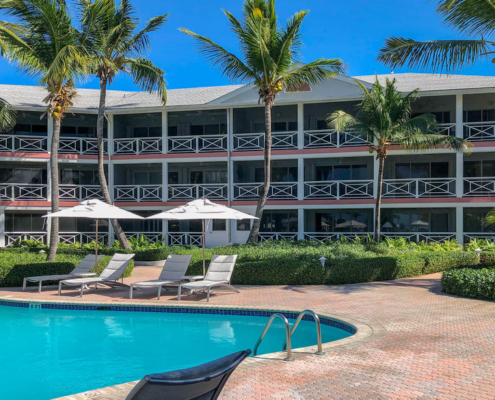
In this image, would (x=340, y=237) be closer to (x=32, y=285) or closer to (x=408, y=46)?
(x=408, y=46)

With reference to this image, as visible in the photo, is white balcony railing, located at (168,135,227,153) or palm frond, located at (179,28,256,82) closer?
palm frond, located at (179,28,256,82)

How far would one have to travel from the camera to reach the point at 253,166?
92.7 feet

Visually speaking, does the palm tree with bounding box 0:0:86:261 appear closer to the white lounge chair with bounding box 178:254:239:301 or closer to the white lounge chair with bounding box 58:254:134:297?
the white lounge chair with bounding box 58:254:134:297

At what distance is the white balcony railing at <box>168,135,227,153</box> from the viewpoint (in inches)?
1030

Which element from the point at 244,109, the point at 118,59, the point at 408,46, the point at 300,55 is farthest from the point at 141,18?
the point at 408,46

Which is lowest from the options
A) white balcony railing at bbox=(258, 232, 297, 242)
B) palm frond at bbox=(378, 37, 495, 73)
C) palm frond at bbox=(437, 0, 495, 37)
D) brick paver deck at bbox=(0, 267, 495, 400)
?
brick paver deck at bbox=(0, 267, 495, 400)

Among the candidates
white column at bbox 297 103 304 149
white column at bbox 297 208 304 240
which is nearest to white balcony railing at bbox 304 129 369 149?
white column at bbox 297 103 304 149

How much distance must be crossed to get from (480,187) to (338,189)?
6295 millimetres

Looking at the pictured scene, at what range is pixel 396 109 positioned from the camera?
69.4ft

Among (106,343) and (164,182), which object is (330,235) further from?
(106,343)

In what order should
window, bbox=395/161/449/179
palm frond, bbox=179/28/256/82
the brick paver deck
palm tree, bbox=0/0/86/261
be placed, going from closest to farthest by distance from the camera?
the brick paver deck < palm tree, bbox=0/0/86/261 < palm frond, bbox=179/28/256/82 < window, bbox=395/161/449/179

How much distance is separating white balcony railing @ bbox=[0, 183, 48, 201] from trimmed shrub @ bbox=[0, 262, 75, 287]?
11774 millimetres

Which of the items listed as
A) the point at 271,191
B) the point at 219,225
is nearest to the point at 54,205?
the point at 219,225

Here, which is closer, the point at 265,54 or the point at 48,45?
the point at 48,45
